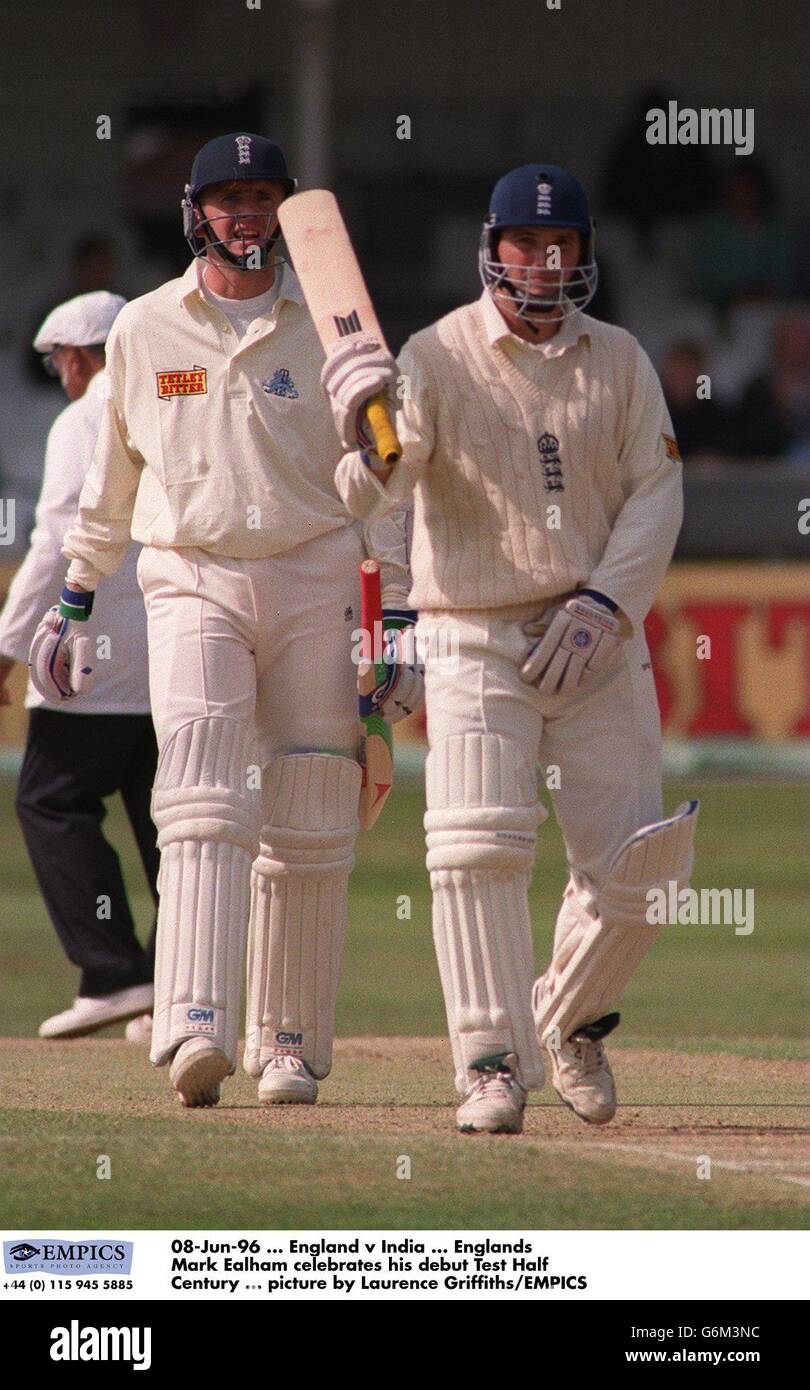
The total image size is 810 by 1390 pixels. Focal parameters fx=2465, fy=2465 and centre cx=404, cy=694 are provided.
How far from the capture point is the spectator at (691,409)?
54.4 feet

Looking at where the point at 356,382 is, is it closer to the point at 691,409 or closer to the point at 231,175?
the point at 231,175

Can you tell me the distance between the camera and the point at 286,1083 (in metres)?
5.79

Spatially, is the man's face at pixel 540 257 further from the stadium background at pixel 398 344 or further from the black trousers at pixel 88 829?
the black trousers at pixel 88 829

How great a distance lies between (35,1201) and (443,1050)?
251 cm

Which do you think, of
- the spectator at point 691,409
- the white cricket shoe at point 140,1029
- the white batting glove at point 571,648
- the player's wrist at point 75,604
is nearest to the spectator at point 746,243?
the spectator at point 691,409

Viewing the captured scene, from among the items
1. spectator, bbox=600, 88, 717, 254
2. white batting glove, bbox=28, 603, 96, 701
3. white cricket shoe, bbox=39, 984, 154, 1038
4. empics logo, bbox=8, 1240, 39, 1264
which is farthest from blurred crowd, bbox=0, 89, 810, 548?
empics logo, bbox=8, 1240, 39, 1264

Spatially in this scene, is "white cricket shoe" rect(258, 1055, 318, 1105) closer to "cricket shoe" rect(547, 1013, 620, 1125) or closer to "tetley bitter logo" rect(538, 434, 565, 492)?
"cricket shoe" rect(547, 1013, 620, 1125)

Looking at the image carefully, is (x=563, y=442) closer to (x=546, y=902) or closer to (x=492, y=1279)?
(x=492, y=1279)

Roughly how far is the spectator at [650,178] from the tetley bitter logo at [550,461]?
1408cm

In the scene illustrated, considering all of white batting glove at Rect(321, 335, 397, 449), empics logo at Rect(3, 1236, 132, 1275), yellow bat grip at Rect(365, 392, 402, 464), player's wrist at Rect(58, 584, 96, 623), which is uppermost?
white batting glove at Rect(321, 335, 397, 449)

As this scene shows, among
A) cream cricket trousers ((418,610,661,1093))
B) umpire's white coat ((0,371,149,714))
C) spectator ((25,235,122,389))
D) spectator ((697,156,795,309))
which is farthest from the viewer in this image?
spectator ((697,156,795,309))

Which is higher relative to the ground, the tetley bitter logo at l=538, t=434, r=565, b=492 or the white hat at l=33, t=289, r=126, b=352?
the white hat at l=33, t=289, r=126, b=352

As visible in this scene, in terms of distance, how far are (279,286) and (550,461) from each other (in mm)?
807

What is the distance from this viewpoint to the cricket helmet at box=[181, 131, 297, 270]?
5.63m
